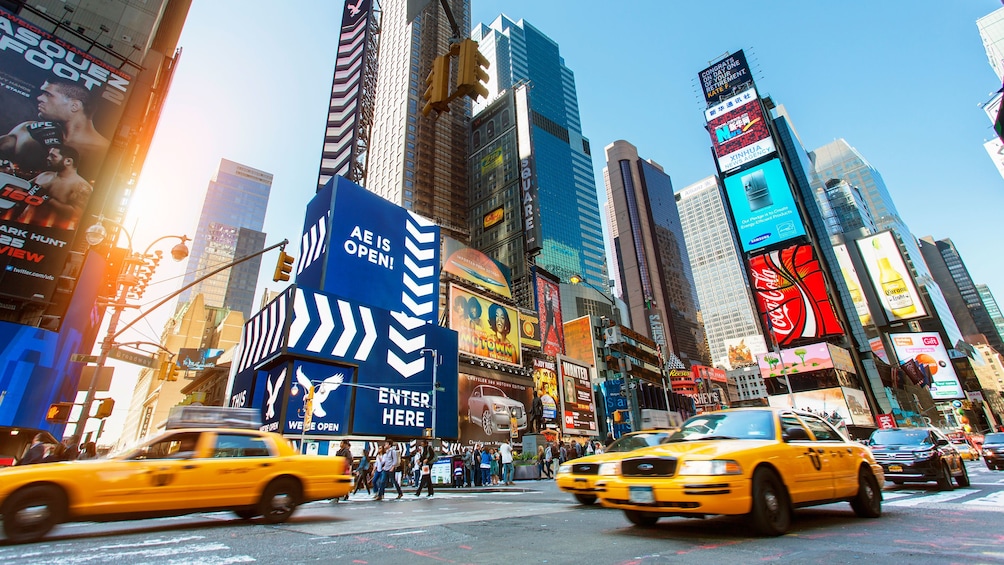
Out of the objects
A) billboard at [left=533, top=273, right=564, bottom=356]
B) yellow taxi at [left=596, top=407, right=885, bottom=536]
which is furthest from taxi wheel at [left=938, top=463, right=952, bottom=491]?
billboard at [left=533, top=273, right=564, bottom=356]

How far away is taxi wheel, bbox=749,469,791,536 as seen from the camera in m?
4.67

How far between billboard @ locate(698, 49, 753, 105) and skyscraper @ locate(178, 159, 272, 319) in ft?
415

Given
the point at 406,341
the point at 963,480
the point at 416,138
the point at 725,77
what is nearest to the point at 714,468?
the point at 963,480

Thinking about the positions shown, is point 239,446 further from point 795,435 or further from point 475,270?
point 475,270

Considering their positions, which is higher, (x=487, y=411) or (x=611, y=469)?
(x=487, y=411)

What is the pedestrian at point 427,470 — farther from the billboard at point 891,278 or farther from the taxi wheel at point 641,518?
the billboard at point 891,278

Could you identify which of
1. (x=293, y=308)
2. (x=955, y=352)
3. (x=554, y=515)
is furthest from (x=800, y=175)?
(x=554, y=515)

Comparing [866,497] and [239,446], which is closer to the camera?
[866,497]

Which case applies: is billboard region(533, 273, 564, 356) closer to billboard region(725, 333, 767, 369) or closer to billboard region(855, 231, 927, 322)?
billboard region(855, 231, 927, 322)

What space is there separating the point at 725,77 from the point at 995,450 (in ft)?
257

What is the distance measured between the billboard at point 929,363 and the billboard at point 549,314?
6082 centimetres

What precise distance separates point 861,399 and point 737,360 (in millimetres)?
100990

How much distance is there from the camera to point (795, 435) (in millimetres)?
5734

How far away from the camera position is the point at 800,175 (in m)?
105
